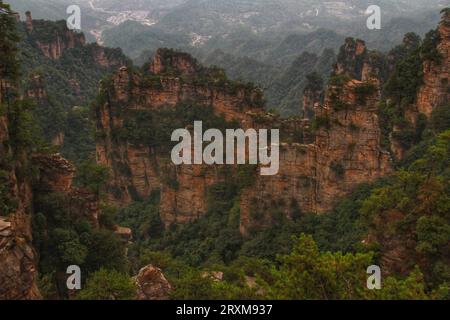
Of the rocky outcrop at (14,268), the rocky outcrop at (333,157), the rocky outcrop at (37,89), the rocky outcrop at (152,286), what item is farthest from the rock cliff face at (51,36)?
the rocky outcrop at (152,286)

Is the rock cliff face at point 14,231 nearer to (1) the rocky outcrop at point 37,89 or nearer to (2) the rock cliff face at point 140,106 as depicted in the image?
(2) the rock cliff face at point 140,106

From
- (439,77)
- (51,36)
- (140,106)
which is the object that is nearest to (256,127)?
(439,77)

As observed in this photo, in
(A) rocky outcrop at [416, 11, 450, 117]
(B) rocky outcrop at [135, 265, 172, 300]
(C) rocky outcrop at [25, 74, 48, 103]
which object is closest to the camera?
(B) rocky outcrop at [135, 265, 172, 300]

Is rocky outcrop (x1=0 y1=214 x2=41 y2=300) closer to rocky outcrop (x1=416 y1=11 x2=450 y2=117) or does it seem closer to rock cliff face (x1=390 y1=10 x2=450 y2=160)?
rock cliff face (x1=390 y1=10 x2=450 y2=160)

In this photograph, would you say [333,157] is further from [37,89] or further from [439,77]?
[37,89]

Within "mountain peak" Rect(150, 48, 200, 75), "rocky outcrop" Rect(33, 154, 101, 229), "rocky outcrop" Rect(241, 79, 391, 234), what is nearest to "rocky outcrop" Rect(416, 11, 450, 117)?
"rocky outcrop" Rect(241, 79, 391, 234)
